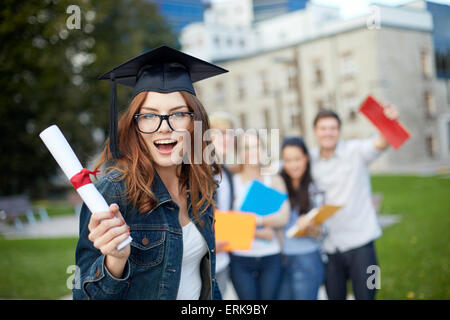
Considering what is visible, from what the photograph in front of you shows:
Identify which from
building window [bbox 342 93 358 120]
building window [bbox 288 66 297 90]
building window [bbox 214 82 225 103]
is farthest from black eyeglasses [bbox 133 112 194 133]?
building window [bbox 214 82 225 103]

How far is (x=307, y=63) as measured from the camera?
82.9 feet

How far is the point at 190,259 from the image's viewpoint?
164 cm

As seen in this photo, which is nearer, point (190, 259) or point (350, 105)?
point (190, 259)

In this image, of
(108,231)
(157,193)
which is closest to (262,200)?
(157,193)

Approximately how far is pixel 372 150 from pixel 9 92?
6.05 m

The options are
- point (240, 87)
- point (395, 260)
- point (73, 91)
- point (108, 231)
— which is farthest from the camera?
point (240, 87)

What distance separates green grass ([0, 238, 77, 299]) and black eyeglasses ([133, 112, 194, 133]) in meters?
3.86

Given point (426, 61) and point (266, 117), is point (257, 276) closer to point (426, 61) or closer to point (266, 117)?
point (426, 61)

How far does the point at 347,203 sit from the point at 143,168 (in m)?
2.08

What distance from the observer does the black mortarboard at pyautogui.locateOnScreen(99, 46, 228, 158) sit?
1594mm

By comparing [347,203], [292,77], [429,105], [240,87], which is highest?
[240,87]
